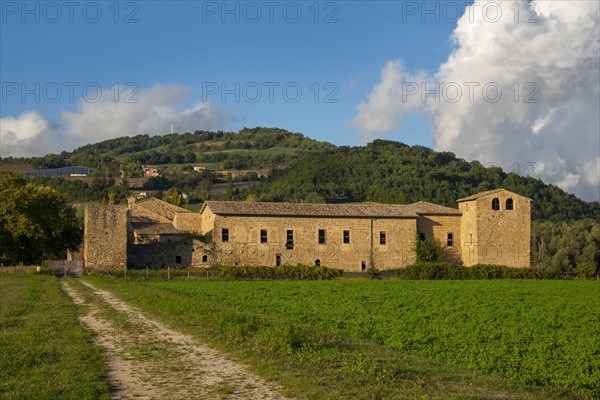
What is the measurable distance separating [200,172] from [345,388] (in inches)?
4684

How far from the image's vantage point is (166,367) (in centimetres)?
1088

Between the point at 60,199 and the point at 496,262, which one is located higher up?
the point at 60,199

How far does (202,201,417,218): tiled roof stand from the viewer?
46312 mm

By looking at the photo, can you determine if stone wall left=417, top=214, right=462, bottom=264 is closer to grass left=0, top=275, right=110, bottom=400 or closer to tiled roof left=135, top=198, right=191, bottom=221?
tiled roof left=135, top=198, right=191, bottom=221

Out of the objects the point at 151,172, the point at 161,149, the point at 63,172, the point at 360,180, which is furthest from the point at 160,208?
the point at 161,149

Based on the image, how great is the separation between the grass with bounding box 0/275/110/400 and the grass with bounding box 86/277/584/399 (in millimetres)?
2466

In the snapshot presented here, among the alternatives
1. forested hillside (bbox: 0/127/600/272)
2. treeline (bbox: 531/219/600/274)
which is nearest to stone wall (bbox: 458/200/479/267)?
forested hillside (bbox: 0/127/600/272)

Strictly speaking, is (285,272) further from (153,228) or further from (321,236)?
(153,228)

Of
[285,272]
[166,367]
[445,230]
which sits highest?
[445,230]

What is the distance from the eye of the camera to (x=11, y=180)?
1747 inches

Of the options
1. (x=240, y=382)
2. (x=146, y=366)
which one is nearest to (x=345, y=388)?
(x=240, y=382)

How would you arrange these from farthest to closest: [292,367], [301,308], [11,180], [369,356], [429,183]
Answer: [429,183], [11,180], [301,308], [369,356], [292,367]

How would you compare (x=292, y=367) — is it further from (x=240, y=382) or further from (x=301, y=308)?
(x=301, y=308)

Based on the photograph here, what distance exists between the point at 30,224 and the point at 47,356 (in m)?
33.5
